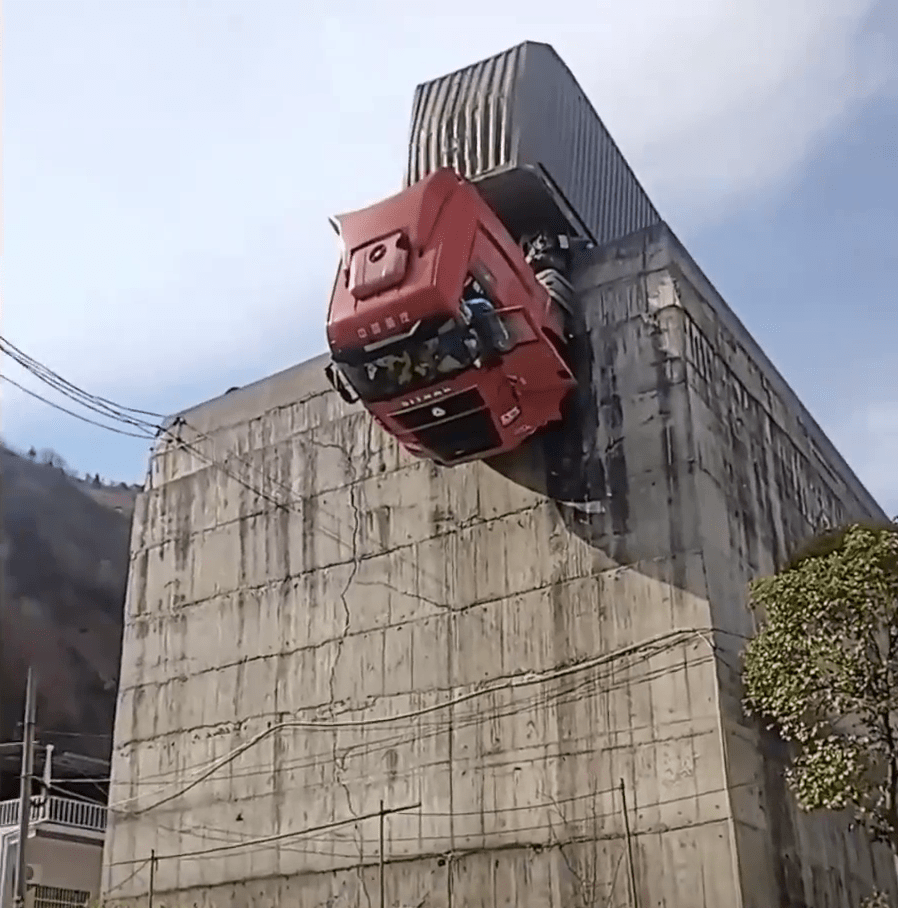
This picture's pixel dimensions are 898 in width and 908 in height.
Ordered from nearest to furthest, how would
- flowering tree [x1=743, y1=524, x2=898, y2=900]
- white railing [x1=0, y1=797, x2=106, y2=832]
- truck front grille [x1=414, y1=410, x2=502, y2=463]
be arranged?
1. flowering tree [x1=743, y1=524, x2=898, y2=900]
2. truck front grille [x1=414, y1=410, x2=502, y2=463]
3. white railing [x1=0, y1=797, x2=106, y2=832]

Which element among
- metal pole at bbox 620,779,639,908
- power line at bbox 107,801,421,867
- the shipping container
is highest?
the shipping container

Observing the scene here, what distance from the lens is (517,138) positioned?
61.9 ft

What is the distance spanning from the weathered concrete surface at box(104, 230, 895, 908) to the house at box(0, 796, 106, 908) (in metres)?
5.78

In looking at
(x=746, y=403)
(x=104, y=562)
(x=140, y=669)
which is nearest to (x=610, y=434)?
(x=746, y=403)

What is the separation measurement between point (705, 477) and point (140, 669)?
37.3 ft

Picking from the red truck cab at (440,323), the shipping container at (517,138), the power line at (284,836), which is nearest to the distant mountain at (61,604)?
the power line at (284,836)

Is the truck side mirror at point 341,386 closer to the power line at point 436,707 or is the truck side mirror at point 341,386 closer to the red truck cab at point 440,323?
the red truck cab at point 440,323

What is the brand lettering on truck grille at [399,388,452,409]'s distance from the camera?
642 inches

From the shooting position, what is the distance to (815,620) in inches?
571

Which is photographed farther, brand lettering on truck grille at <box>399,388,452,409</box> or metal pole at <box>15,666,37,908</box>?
metal pole at <box>15,666,37,908</box>

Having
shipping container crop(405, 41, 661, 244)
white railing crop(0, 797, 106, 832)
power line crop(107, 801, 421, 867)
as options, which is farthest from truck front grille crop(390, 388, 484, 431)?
white railing crop(0, 797, 106, 832)

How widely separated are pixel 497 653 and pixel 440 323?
5.27m

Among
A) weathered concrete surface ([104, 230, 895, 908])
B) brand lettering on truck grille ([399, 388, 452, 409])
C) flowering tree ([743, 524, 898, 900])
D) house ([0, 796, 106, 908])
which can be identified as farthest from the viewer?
house ([0, 796, 106, 908])

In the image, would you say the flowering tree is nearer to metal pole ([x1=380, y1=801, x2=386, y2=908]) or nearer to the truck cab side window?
the truck cab side window
